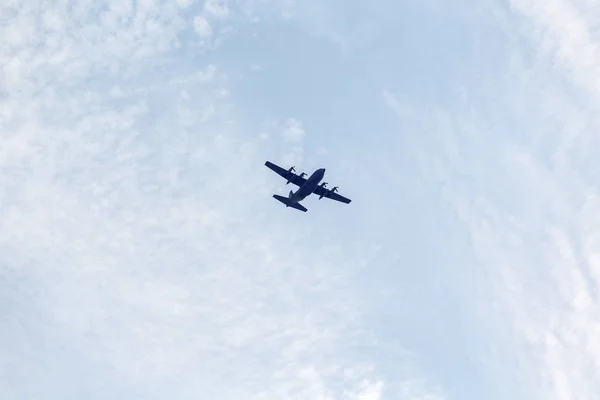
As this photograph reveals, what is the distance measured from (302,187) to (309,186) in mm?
1494

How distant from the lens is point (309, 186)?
13025cm

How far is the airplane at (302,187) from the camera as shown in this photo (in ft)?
423

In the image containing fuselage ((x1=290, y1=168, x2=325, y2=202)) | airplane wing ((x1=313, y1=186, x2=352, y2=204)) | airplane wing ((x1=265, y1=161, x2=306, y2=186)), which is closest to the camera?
fuselage ((x1=290, y1=168, x2=325, y2=202))

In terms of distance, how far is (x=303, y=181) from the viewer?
13188cm

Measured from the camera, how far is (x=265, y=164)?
435ft

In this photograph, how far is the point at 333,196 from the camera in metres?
139

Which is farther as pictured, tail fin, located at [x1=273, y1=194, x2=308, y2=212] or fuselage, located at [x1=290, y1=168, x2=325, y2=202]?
tail fin, located at [x1=273, y1=194, x2=308, y2=212]

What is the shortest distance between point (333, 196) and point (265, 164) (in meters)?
15.6

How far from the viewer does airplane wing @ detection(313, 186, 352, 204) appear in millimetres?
136125

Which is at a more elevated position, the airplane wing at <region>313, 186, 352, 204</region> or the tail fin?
the airplane wing at <region>313, 186, 352, 204</region>

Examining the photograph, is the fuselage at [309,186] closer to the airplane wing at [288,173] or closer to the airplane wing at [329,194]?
the airplane wing at [288,173]

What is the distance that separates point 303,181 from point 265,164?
779 cm

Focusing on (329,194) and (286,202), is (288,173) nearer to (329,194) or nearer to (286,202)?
(286,202)

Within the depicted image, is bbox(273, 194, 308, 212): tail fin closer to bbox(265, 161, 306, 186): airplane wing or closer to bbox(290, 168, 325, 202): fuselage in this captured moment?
bbox(290, 168, 325, 202): fuselage
